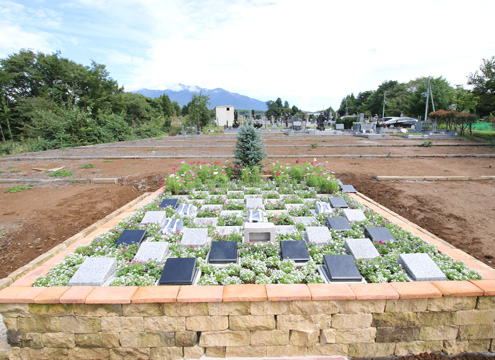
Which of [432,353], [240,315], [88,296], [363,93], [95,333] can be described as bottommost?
[432,353]

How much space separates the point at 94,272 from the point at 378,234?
3.26 metres

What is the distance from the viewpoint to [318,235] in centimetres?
328

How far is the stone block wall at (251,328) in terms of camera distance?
2.13 metres

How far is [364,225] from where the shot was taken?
11.8 ft

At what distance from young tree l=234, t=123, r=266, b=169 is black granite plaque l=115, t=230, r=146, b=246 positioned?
319 cm

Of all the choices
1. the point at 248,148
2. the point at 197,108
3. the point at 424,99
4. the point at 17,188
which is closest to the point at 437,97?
the point at 424,99

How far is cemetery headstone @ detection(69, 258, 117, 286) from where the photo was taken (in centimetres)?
240

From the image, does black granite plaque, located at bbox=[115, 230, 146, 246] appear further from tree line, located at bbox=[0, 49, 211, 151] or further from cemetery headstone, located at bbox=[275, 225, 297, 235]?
tree line, located at bbox=[0, 49, 211, 151]

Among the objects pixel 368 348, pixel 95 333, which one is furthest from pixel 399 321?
pixel 95 333

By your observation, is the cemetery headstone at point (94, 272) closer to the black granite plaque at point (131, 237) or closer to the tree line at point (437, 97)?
the black granite plaque at point (131, 237)

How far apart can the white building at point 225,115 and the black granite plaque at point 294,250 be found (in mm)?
37092

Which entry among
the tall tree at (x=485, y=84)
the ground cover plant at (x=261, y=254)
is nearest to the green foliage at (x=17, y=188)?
the ground cover plant at (x=261, y=254)

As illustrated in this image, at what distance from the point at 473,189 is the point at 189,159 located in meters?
8.84

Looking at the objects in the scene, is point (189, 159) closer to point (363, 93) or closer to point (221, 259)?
point (221, 259)
